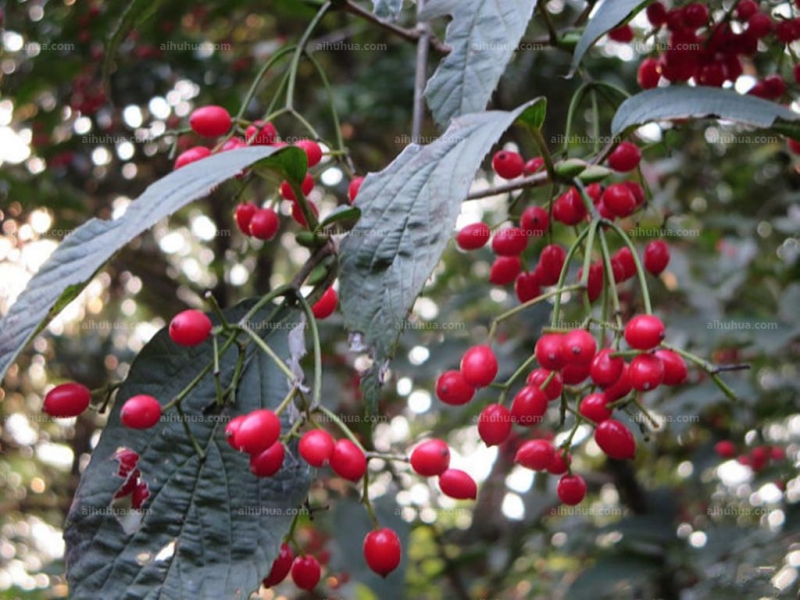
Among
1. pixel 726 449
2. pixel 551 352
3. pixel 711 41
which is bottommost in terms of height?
pixel 726 449

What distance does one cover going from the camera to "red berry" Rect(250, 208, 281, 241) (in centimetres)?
141

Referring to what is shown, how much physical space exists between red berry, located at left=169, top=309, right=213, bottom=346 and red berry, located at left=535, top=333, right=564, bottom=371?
0.50 m

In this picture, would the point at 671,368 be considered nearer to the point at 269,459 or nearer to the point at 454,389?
the point at 454,389

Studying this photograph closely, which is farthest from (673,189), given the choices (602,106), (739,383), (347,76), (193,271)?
(193,271)

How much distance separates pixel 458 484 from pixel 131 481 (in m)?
0.48

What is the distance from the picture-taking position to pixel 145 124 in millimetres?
3205

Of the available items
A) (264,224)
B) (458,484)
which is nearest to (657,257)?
(458,484)

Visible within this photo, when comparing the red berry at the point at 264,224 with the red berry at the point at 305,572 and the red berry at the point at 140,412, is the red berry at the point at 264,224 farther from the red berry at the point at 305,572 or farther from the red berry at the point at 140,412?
the red berry at the point at 305,572

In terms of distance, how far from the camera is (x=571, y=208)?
1.38 m

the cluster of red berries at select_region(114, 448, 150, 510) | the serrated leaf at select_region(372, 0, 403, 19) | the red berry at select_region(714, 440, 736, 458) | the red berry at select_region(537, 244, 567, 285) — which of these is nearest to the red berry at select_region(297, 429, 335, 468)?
the cluster of red berries at select_region(114, 448, 150, 510)

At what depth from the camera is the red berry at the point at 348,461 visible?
44.6 inches

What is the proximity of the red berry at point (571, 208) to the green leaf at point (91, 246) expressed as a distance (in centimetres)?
56

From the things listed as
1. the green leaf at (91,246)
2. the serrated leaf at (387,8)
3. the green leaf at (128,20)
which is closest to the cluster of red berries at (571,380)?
the green leaf at (91,246)

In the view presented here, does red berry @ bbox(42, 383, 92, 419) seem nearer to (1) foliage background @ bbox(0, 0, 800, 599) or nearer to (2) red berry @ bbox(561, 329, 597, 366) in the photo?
(2) red berry @ bbox(561, 329, 597, 366)
